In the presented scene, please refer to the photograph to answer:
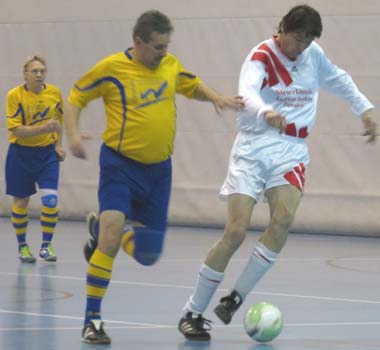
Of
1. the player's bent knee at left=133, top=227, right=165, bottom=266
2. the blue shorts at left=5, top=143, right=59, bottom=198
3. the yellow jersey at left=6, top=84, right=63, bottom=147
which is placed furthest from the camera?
the blue shorts at left=5, top=143, right=59, bottom=198

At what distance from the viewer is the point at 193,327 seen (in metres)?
7.26

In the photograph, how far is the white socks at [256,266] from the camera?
288 inches

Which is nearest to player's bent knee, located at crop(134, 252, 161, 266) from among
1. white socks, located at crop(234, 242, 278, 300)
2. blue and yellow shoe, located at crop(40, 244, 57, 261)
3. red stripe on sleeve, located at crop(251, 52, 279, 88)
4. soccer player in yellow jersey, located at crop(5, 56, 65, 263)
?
white socks, located at crop(234, 242, 278, 300)

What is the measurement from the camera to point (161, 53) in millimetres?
7078

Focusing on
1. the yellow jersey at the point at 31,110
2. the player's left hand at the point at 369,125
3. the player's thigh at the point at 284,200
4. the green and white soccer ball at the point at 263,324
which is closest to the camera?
the green and white soccer ball at the point at 263,324

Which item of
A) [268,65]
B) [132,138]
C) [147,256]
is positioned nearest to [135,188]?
[132,138]

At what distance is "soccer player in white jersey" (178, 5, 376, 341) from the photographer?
23.7 ft

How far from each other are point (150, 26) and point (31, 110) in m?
4.74

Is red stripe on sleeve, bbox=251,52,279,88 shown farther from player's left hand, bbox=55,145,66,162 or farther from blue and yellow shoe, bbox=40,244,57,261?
blue and yellow shoe, bbox=40,244,57,261

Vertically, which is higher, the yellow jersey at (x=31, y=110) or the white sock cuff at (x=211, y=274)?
the white sock cuff at (x=211, y=274)

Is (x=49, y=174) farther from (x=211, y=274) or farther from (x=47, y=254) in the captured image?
(x=211, y=274)

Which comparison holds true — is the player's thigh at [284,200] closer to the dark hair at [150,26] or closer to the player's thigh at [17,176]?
the dark hair at [150,26]

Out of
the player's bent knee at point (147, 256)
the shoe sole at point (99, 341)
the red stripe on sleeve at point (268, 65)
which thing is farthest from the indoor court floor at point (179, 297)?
the red stripe on sleeve at point (268, 65)

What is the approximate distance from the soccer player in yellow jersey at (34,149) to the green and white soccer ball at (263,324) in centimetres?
477
